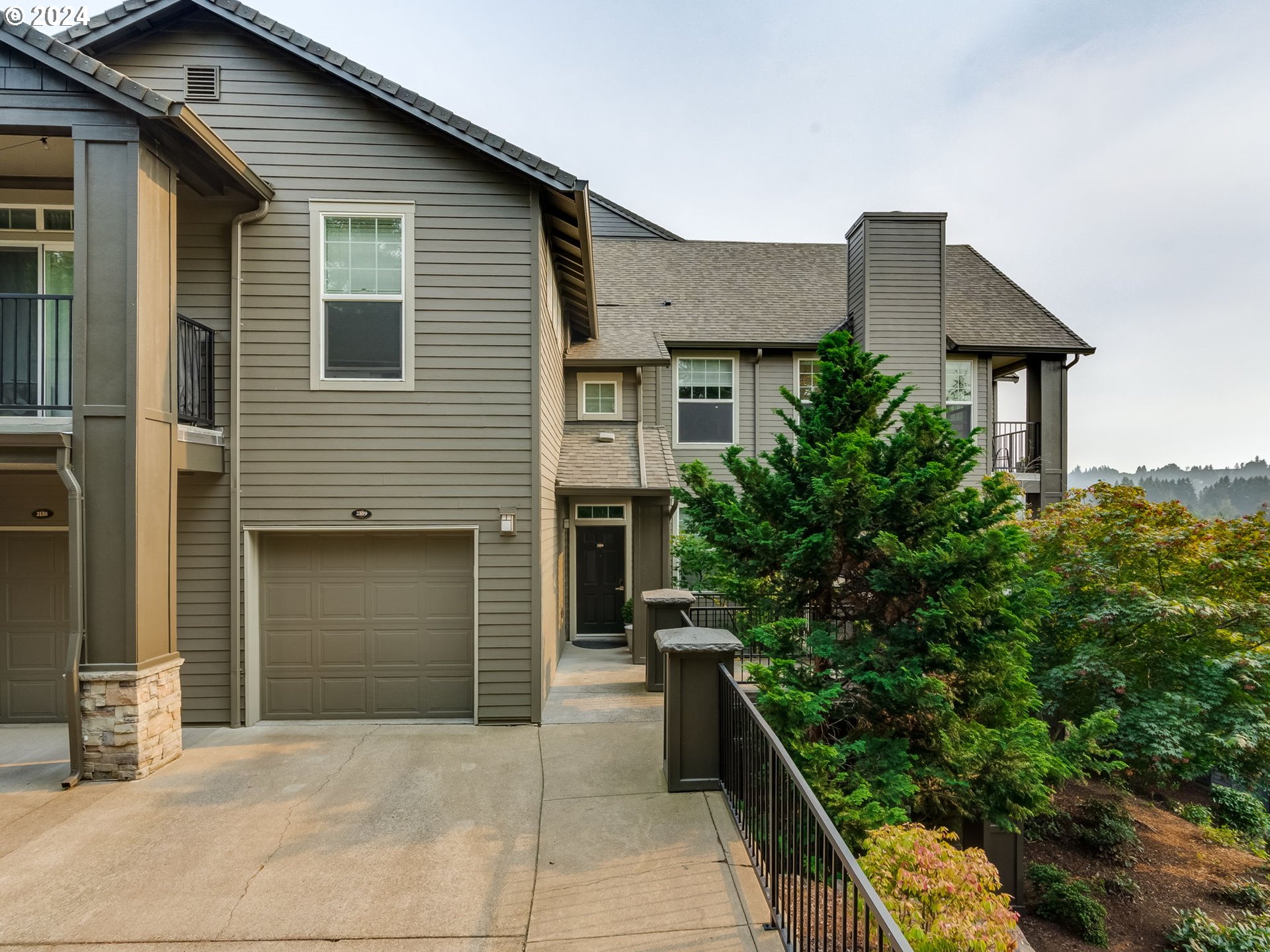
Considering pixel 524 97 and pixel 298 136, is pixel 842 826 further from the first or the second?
pixel 524 97

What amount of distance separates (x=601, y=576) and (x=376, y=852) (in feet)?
23.3

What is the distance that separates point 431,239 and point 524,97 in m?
18.3

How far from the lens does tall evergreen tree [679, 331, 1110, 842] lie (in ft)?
14.2

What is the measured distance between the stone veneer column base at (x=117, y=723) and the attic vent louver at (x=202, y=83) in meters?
5.72

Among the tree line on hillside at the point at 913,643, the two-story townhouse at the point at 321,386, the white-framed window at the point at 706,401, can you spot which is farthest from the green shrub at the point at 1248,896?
the white-framed window at the point at 706,401

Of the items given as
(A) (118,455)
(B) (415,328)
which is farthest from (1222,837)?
(A) (118,455)

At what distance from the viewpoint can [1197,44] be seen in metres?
11.1

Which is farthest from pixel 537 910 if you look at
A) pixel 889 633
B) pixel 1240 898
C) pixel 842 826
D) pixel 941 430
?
pixel 1240 898

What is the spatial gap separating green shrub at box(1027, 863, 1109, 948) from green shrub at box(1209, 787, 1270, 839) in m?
3.45

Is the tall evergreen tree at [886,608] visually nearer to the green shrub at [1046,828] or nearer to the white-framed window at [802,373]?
the green shrub at [1046,828]

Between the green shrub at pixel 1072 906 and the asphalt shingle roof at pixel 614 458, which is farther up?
the asphalt shingle roof at pixel 614 458

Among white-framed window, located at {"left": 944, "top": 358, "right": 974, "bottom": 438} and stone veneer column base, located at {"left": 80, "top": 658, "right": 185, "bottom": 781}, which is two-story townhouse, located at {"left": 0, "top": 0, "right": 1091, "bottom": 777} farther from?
white-framed window, located at {"left": 944, "top": 358, "right": 974, "bottom": 438}

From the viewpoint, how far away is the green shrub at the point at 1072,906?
17.4ft

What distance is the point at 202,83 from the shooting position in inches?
255
